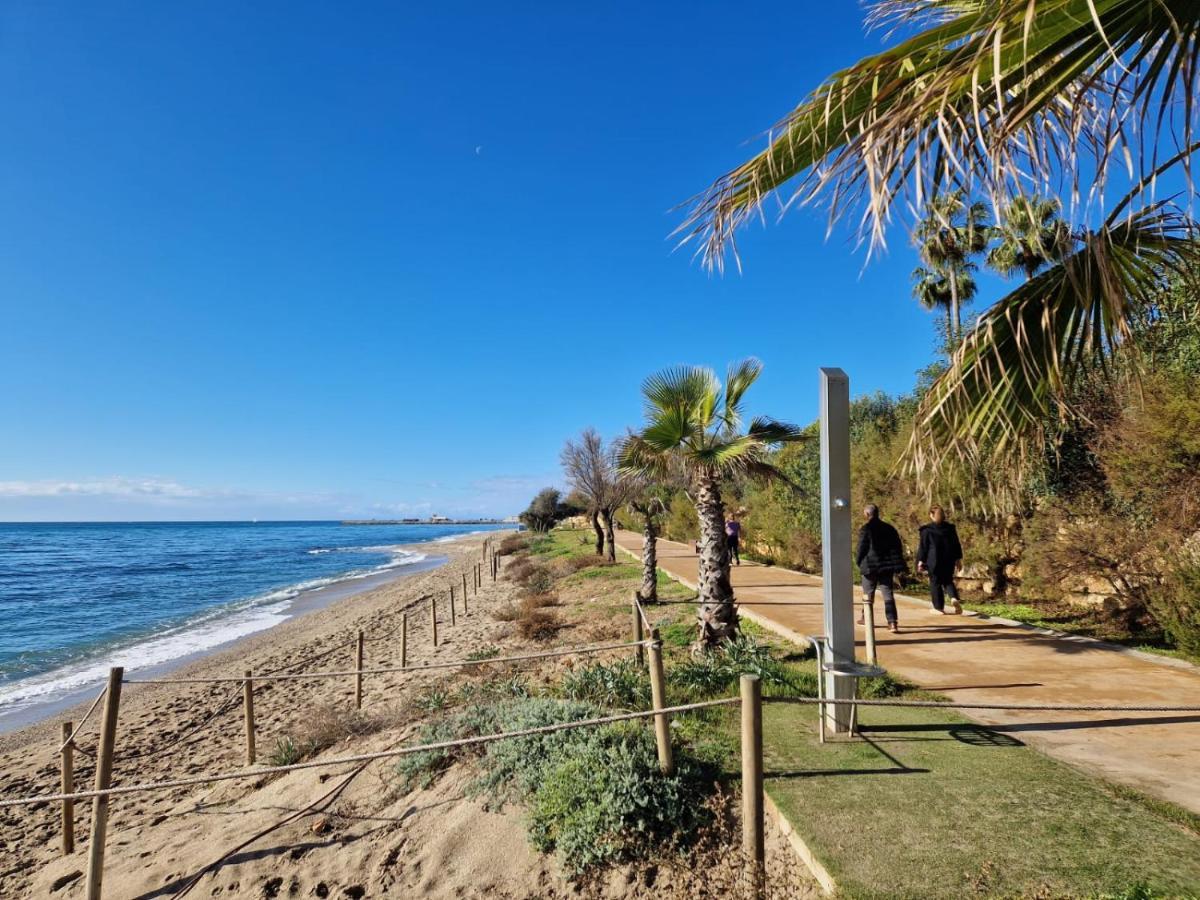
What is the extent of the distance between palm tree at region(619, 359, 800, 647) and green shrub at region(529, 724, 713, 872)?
100 inches

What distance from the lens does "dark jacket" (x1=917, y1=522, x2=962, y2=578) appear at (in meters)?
8.37

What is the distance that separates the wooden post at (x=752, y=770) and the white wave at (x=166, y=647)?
15807 millimetres

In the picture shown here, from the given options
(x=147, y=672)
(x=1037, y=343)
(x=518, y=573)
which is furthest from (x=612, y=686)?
(x=518, y=573)

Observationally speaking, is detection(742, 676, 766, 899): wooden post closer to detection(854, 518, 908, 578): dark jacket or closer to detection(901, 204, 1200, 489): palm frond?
detection(901, 204, 1200, 489): palm frond

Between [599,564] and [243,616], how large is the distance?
14489mm

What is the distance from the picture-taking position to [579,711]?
5.94 m

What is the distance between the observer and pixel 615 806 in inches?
167

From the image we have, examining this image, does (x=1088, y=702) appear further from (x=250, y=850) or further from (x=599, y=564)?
(x=599, y=564)

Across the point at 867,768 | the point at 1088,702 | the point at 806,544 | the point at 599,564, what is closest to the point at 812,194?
the point at 867,768

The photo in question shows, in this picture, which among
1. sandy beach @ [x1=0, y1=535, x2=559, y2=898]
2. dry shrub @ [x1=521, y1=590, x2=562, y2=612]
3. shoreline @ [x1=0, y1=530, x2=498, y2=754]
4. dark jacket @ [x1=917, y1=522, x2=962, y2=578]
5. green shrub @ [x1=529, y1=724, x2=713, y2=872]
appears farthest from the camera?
dry shrub @ [x1=521, y1=590, x2=562, y2=612]

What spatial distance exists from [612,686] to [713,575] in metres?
1.78

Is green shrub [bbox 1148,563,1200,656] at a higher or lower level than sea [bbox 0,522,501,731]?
higher

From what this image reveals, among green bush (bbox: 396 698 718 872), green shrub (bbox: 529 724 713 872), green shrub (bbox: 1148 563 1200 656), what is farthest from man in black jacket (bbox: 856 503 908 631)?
green shrub (bbox: 529 724 713 872)

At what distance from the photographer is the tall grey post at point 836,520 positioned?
4648 mm
